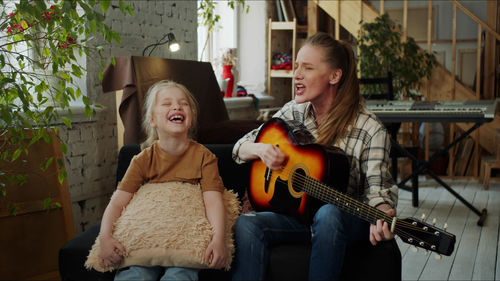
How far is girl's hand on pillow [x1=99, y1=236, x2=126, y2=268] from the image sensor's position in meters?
1.60

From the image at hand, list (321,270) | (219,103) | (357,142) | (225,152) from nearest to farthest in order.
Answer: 1. (321,270)
2. (357,142)
3. (225,152)
4. (219,103)

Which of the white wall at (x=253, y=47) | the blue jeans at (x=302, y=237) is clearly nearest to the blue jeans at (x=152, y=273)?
the blue jeans at (x=302, y=237)

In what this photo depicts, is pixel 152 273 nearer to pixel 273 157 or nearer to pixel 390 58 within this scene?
pixel 273 157

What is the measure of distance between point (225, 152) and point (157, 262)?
24.9 inches

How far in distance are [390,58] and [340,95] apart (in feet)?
10.5

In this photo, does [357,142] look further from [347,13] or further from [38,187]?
[347,13]

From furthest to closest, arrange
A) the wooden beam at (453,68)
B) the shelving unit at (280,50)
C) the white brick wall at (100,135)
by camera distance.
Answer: the shelving unit at (280,50) → the wooden beam at (453,68) → the white brick wall at (100,135)

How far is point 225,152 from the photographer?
6.92 ft

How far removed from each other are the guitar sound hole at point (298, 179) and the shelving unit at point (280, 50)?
382 centimetres

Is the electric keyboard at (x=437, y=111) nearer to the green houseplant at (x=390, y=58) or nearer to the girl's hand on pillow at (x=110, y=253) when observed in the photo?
the green houseplant at (x=390, y=58)

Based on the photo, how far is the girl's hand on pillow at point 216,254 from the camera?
1.60m

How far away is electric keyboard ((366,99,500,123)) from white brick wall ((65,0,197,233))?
65.2 inches

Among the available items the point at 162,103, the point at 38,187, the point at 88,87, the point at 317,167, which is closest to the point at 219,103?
the point at 88,87

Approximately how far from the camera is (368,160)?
175 centimetres
